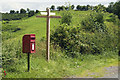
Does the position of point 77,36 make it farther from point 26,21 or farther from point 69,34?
point 26,21

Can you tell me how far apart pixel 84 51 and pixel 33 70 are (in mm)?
4147

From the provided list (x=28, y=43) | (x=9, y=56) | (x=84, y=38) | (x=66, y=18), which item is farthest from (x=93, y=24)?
(x=9, y=56)

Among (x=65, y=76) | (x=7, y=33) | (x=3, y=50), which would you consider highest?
(x=7, y=33)

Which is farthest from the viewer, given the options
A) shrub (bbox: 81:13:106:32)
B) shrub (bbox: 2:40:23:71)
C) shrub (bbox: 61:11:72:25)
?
shrub (bbox: 81:13:106:32)

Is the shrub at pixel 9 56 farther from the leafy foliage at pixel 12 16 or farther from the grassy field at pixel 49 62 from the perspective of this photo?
the leafy foliage at pixel 12 16

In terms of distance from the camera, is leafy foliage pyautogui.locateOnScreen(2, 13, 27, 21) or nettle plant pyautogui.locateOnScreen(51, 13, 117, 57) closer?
nettle plant pyautogui.locateOnScreen(51, 13, 117, 57)

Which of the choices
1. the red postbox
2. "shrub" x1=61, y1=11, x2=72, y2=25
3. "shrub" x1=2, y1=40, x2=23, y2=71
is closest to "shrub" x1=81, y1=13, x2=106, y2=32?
"shrub" x1=61, y1=11, x2=72, y2=25

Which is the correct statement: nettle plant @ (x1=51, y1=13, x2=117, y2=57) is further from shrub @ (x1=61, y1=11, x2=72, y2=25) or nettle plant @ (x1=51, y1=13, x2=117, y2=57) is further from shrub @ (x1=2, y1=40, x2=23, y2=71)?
shrub @ (x1=2, y1=40, x2=23, y2=71)

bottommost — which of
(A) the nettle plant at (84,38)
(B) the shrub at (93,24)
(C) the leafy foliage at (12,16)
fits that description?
(A) the nettle plant at (84,38)

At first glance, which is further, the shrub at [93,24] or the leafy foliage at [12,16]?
the shrub at [93,24]

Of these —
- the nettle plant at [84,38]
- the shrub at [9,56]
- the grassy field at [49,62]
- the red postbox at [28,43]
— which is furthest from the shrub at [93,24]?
the red postbox at [28,43]

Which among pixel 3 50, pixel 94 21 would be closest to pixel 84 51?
pixel 94 21

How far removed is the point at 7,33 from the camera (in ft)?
29.5

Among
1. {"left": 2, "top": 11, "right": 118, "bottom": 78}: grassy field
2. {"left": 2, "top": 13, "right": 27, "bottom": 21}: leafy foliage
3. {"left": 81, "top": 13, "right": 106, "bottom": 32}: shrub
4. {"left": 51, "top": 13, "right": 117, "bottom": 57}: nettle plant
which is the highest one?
{"left": 2, "top": 13, "right": 27, "bottom": 21}: leafy foliage
